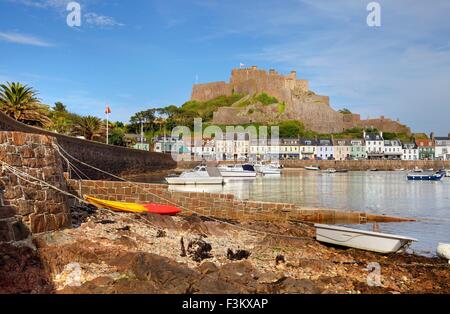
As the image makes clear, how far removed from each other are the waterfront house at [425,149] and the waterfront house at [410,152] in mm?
2307

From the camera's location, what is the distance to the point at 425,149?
458 ft

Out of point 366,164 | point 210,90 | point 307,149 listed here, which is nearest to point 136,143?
point 307,149

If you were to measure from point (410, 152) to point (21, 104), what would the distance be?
406ft

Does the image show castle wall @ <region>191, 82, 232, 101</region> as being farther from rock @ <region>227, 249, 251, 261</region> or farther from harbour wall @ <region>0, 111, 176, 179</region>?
rock @ <region>227, 249, 251, 261</region>

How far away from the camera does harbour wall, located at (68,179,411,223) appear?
722 inches

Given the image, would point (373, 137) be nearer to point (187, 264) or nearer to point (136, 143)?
point (136, 143)

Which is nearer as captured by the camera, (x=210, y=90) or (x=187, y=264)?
(x=187, y=264)

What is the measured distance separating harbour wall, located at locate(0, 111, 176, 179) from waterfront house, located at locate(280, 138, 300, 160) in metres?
55.9

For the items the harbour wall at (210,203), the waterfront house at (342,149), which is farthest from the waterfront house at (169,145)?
the harbour wall at (210,203)

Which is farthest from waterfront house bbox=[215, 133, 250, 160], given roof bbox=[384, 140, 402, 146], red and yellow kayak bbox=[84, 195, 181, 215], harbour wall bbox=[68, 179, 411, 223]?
→ red and yellow kayak bbox=[84, 195, 181, 215]

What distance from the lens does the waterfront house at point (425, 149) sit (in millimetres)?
138625

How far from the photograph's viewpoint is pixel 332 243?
45.4ft
